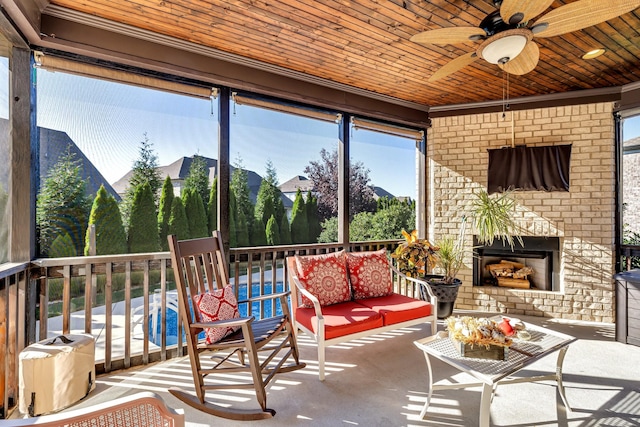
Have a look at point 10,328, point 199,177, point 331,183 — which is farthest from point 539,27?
point 10,328

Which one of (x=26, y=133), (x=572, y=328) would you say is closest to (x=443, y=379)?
(x=572, y=328)

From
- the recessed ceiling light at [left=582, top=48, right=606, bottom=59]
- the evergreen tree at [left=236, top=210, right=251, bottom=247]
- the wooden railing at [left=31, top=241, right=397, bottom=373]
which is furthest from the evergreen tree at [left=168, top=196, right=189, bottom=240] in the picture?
the recessed ceiling light at [left=582, top=48, right=606, bottom=59]

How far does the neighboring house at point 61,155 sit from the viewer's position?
8.68 feet

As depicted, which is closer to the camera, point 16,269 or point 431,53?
point 16,269

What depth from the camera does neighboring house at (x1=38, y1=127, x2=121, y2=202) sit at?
2646 millimetres

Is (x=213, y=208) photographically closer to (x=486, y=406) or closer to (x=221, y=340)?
(x=221, y=340)

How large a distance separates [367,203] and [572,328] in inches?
106

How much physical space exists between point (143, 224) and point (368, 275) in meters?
2.12

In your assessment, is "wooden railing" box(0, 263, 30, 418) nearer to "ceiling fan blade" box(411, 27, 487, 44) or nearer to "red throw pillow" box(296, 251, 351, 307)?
"red throw pillow" box(296, 251, 351, 307)

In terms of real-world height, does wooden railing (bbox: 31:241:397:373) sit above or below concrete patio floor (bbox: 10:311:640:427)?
above

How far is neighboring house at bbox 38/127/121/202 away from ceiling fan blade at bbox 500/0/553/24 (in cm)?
306

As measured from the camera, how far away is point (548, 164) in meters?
4.33

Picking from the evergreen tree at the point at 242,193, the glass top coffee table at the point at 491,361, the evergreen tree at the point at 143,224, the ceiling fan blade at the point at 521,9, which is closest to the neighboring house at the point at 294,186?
the evergreen tree at the point at 242,193

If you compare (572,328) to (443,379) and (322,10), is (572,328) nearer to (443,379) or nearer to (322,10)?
(443,379)
